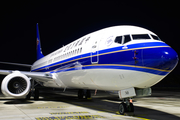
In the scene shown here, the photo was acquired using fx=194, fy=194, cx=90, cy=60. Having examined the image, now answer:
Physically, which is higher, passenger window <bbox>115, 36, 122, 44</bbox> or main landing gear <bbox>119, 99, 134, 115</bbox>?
passenger window <bbox>115, 36, 122, 44</bbox>

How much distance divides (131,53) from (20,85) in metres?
8.00

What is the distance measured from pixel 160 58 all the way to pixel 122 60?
129 cm

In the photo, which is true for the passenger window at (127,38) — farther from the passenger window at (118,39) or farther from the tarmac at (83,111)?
the tarmac at (83,111)

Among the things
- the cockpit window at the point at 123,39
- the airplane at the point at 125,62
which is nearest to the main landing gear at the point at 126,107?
the airplane at the point at 125,62

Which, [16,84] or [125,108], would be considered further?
[16,84]

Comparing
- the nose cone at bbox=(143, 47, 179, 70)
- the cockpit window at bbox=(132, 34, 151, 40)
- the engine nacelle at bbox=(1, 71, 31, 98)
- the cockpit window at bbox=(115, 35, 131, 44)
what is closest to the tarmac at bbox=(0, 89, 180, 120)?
the engine nacelle at bbox=(1, 71, 31, 98)

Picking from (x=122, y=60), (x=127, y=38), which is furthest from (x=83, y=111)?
(x=127, y=38)

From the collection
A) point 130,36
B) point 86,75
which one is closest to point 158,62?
point 130,36

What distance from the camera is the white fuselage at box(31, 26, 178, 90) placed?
615 centimetres

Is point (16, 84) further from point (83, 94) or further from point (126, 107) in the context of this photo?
point (126, 107)

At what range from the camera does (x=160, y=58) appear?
19.7 feet

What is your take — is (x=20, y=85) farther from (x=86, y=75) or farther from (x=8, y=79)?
(x=86, y=75)

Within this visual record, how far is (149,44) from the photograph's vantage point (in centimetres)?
644

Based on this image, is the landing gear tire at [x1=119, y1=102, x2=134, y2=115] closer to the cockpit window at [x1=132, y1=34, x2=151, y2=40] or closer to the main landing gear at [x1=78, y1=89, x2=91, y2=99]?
the cockpit window at [x1=132, y1=34, x2=151, y2=40]
